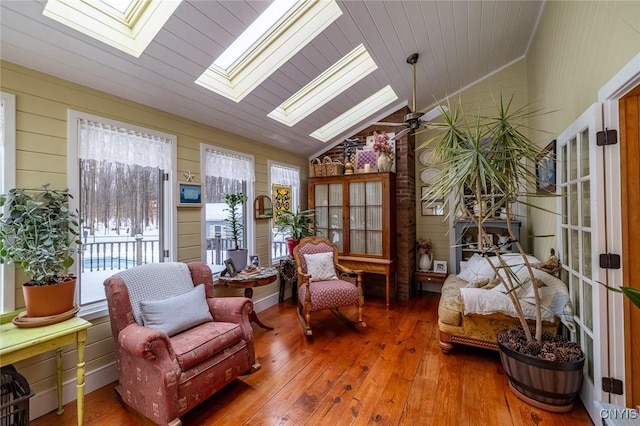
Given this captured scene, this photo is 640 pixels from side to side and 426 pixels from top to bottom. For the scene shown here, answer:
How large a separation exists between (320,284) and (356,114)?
8.64 feet

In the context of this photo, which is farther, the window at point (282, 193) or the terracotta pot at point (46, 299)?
the window at point (282, 193)

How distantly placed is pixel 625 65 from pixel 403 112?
305 cm

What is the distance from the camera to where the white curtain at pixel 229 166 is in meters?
3.27

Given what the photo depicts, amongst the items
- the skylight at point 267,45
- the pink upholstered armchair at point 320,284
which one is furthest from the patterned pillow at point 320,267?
the skylight at point 267,45

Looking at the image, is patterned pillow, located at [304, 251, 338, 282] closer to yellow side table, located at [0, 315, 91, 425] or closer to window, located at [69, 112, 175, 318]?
window, located at [69, 112, 175, 318]

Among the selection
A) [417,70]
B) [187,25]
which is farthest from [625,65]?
[187,25]

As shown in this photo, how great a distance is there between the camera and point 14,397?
1607 mm

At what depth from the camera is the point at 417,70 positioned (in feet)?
11.3

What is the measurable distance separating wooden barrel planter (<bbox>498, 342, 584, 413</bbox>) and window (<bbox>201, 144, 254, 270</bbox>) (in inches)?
117

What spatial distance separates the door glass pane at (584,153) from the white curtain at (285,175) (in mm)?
3395

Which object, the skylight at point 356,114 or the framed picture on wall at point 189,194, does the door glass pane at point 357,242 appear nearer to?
the skylight at point 356,114

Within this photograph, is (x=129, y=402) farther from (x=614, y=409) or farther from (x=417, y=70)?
(x=417, y=70)

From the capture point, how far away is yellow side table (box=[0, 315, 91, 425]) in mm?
1492

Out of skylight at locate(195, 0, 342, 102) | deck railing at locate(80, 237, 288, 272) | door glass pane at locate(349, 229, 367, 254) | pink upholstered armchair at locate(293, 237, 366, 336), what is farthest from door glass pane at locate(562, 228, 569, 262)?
deck railing at locate(80, 237, 288, 272)
